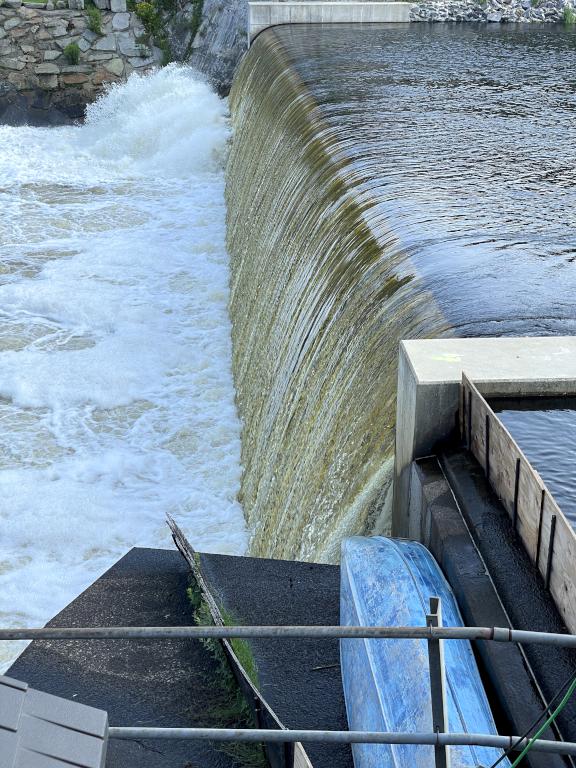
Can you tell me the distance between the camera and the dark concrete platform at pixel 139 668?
11.0 feet

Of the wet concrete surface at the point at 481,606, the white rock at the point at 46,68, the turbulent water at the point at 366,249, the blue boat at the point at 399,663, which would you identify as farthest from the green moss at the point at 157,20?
the blue boat at the point at 399,663

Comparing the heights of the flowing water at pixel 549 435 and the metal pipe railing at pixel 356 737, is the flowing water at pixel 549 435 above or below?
below

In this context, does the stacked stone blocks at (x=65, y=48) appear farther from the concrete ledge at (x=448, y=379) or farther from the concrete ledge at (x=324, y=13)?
the concrete ledge at (x=448, y=379)

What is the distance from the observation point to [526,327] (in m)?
4.81

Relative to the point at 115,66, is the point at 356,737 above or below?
below

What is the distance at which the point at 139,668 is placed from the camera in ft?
12.3

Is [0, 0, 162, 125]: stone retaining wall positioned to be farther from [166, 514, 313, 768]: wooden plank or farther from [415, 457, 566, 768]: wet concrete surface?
[415, 457, 566, 768]: wet concrete surface

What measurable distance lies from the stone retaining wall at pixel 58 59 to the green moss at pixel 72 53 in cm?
6

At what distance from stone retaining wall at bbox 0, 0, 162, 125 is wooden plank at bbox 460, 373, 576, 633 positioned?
16560 millimetres

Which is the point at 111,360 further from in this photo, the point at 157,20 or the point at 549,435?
the point at 157,20

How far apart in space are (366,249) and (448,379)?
226cm

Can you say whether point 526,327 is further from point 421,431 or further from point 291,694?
point 291,694

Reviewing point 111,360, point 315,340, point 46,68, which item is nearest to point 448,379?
point 315,340

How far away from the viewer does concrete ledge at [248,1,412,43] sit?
15695mm
